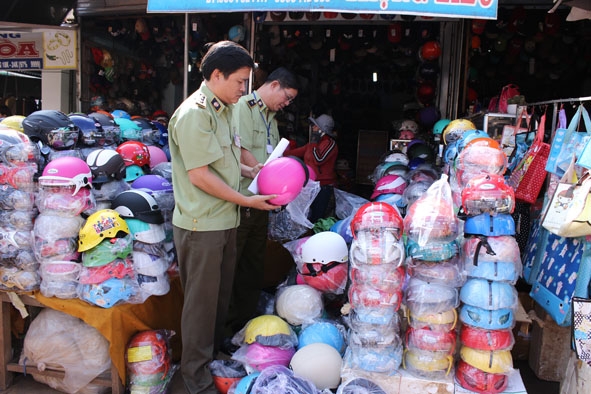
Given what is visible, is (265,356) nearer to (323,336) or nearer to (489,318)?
(323,336)

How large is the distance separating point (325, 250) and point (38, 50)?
730 centimetres

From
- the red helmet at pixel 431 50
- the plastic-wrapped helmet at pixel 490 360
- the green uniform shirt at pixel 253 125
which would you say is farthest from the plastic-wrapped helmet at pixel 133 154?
the red helmet at pixel 431 50

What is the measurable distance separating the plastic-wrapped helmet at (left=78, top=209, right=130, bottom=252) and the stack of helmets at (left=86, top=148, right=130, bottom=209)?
35 cm

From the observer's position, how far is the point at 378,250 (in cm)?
274

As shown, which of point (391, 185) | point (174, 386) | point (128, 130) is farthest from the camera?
point (128, 130)

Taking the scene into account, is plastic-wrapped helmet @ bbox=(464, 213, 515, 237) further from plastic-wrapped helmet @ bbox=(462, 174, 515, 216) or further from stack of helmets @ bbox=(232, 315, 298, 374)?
stack of helmets @ bbox=(232, 315, 298, 374)

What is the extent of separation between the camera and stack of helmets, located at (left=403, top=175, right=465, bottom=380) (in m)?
2.72

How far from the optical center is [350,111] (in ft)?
30.0

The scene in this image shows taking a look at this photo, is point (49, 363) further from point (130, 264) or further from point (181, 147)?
point (181, 147)

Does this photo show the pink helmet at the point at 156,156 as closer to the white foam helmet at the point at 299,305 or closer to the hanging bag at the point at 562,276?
the white foam helmet at the point at 299,305

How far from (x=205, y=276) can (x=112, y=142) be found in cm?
192

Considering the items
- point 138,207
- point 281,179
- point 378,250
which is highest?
→ point 281,179

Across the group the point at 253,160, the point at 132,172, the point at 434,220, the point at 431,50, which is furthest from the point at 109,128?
the point at 431,50

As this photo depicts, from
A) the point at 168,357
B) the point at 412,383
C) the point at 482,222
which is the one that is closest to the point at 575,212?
the point at 482,222
